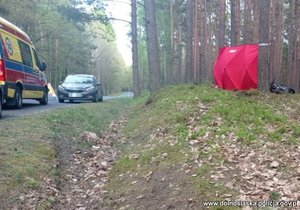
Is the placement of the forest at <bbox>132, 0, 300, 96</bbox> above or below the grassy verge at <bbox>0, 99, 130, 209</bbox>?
above

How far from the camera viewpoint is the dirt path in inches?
213

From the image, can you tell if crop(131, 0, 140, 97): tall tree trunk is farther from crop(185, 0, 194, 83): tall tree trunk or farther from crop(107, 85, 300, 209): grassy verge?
crop(107, 85, 300, 209): grassy verge

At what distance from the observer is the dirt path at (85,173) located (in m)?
5.41

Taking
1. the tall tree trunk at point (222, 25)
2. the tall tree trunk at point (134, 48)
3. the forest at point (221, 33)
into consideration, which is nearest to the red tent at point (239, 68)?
the forest at point (221, 33)

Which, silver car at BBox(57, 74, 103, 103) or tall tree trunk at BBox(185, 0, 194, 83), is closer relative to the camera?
silver car at BBox(57, 74, 103, 103)

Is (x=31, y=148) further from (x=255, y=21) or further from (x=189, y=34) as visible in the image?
(x=255, y=21)

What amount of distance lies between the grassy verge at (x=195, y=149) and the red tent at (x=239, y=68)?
4.35m

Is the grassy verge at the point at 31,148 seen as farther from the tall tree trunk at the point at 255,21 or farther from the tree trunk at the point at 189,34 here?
the tall tree trunk at the point at 255,21

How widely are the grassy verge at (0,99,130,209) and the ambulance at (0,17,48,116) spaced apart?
1805 millimetres

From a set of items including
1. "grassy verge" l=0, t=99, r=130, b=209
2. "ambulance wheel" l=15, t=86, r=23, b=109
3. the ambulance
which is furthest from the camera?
"ambulance wheel" l=15, t=86, r=23, b=109

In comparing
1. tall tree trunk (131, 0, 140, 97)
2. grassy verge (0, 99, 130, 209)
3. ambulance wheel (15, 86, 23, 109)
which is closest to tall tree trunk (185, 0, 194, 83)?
tall tree trunk (131, 0, 140, 97)

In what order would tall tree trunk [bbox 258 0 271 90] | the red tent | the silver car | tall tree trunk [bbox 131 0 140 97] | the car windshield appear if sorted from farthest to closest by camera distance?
tall tree trunk [bbox 131 0 140 97] → the car windshield → the silver car → the red tent → tall tree trunk [bbox 258 0 271 90]

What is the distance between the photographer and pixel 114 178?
6148mm

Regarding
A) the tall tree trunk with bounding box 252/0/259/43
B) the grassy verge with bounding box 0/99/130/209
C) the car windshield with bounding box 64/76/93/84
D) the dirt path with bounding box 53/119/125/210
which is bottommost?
the dirt path with bounding box 53/119/125/210
